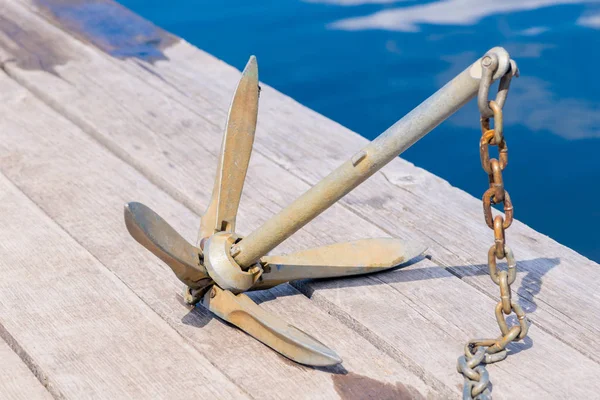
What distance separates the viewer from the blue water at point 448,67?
311 centimetres

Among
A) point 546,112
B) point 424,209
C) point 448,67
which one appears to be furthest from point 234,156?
point 448,67

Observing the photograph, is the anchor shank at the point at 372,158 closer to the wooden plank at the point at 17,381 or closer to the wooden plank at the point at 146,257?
the wooden plank at the point at 146,257

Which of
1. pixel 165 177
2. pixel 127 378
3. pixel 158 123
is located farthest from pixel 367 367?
pixel 158 123

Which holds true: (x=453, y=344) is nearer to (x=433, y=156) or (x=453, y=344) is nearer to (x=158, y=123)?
(x=158, y=123)

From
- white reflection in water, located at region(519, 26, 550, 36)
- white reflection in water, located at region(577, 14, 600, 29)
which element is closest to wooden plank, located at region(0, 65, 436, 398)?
white reflection in water, located at region(519, 26, 550, 36)

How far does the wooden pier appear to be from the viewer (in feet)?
4.45

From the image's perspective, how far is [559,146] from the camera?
3.24 metres

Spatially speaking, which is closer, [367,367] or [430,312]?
[367,367]

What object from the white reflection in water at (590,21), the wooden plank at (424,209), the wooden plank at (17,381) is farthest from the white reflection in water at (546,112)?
the wooden plank at (17,381)

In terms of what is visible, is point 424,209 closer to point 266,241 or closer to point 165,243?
point 266,241

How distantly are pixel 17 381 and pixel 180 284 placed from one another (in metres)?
0.34

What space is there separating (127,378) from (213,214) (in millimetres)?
345

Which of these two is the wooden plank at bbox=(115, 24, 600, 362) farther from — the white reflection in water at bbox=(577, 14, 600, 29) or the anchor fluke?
the white reflection in water at bbox=(577, 14, 600, 29)

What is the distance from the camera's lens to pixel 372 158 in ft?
4.32
